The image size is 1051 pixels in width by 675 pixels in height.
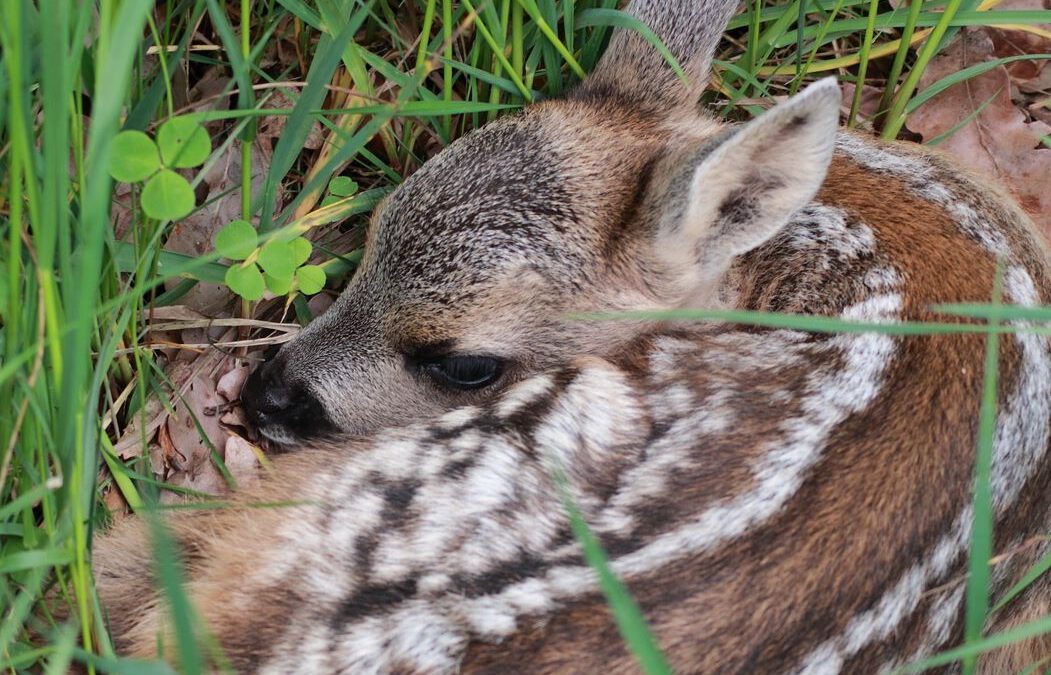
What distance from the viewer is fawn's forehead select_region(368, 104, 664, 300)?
3.24 meters

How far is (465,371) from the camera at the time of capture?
332 centimetres

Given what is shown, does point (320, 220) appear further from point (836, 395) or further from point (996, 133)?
point (996, 133)

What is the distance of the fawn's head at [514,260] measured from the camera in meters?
3.21

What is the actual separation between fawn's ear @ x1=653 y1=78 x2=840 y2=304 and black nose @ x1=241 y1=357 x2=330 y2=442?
1133 mm

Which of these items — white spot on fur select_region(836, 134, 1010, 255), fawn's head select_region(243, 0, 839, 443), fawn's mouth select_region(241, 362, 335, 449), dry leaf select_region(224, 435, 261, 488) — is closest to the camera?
fawn's head select_region(243, 0, 839, 443)

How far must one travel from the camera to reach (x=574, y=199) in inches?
130

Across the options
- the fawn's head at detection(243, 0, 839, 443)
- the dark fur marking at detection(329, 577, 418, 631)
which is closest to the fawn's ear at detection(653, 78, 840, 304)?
the fawn's head at detection(243, 0, 839, 443)

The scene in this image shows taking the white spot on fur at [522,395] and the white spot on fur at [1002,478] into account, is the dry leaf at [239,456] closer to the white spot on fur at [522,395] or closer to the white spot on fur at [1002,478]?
the white spot on fur at [522,395]

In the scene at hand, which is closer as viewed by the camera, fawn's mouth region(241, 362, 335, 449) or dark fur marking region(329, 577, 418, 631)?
dark fur marking region(329, 577, 418, 631)

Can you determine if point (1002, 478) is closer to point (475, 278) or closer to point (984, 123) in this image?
point (475, 278)

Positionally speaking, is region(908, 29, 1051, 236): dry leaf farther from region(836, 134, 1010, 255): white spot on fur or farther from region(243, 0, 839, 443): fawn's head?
region(243, 0, 839, 443): fawn's head

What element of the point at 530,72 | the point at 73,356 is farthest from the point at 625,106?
the point at 73,356

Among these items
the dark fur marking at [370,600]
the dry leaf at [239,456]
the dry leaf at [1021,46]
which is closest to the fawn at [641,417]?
the dark fur marking at [370,600]

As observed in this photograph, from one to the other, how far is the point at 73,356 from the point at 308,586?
2.42ft
